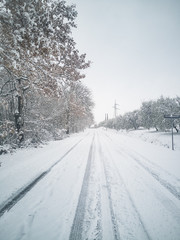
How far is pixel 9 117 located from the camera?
13.0 m

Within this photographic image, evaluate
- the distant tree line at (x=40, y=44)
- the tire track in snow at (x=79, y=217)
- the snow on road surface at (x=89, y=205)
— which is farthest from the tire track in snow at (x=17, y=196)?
the distant tree line at (x=40, y=44)

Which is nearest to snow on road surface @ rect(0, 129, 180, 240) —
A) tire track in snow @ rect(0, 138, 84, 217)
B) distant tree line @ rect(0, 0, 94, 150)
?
tire track in snow @ rect(0, 138, 84, 217)

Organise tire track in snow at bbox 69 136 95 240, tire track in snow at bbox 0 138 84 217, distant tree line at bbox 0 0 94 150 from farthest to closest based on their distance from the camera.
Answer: distant tree line at bbox 0 0 94 150, tire track in snow at bbox 0 138 84 217, tire track in snow at bbox 69 136 95 240


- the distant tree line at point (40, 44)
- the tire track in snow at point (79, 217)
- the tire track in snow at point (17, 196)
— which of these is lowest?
the tire track in snow at point (79, 217)

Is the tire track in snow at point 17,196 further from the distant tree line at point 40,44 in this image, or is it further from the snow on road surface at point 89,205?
the distant tree line at point 40,44

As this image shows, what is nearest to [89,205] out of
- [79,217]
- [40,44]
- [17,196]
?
[79,217]

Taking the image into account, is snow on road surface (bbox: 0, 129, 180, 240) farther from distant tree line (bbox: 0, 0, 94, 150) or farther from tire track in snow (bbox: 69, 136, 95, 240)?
distant tree line (bbox: 0, 0, 94, 150)

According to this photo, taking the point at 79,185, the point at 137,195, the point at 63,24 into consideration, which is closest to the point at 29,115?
the point at 63,24

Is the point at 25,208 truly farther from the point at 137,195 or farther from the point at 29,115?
the point at 29,115

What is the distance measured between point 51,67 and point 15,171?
444 cm

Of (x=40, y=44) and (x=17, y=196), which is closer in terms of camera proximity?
(x=17, y=196)

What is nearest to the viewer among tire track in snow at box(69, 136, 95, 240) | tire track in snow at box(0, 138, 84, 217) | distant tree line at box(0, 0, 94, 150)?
tire track in snow at box(69, 136, 95, 240)

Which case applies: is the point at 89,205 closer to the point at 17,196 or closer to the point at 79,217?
the point at 79,217

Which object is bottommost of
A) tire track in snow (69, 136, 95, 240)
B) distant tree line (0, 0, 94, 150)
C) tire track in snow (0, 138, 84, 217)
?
tire track in snow (69, 136, 95, 240)
